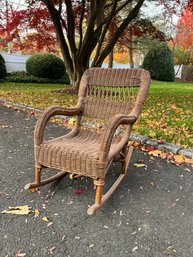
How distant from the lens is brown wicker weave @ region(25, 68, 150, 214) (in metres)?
1.76

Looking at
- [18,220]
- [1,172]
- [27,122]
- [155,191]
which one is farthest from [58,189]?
[27,122]

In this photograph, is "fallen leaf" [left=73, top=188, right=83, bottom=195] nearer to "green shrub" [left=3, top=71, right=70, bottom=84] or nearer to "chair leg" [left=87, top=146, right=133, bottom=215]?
"chair leg" [left=87, top=146, right=133, bottom=215]

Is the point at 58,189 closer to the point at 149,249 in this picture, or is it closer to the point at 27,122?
the point at 149,249

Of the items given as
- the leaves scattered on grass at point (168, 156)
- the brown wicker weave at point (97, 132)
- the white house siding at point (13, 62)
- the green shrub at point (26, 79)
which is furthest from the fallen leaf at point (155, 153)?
the white house siding at point (13, 62)

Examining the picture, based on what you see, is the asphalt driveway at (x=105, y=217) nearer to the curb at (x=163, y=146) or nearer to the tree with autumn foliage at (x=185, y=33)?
the curb at (x=163, y=146)

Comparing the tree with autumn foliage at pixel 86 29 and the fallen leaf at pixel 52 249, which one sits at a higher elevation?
the tree with autumn foliage at pixel 86 29

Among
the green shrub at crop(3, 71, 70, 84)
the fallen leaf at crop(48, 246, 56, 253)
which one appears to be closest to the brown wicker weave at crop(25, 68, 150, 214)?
the fallen leaf at crop(48, 246, 56, 253)

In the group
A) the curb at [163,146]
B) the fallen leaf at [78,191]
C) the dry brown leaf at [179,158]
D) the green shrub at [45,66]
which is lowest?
the fallen leaf at [78,191]

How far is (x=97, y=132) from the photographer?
251 centimetres

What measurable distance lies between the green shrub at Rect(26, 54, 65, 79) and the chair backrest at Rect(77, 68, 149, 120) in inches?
345

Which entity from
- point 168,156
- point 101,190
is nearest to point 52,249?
point 101,190

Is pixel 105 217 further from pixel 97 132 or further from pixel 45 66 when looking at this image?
pixel 45 66

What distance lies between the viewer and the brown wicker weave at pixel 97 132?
1765 millimetres

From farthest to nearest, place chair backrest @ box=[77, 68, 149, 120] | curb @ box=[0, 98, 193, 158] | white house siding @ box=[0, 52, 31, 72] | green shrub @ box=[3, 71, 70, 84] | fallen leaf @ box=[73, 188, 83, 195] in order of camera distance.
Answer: white house siding @ box=[0, 52, 31, 72]
green shrub @ box=[3, 71, 70, 84]
curb @ box=[0, 98, 193, 158]
chair backrest @ box=[77, 68, 149, 120]
fallen leaf @ box=[73, 188, 83, 195]
